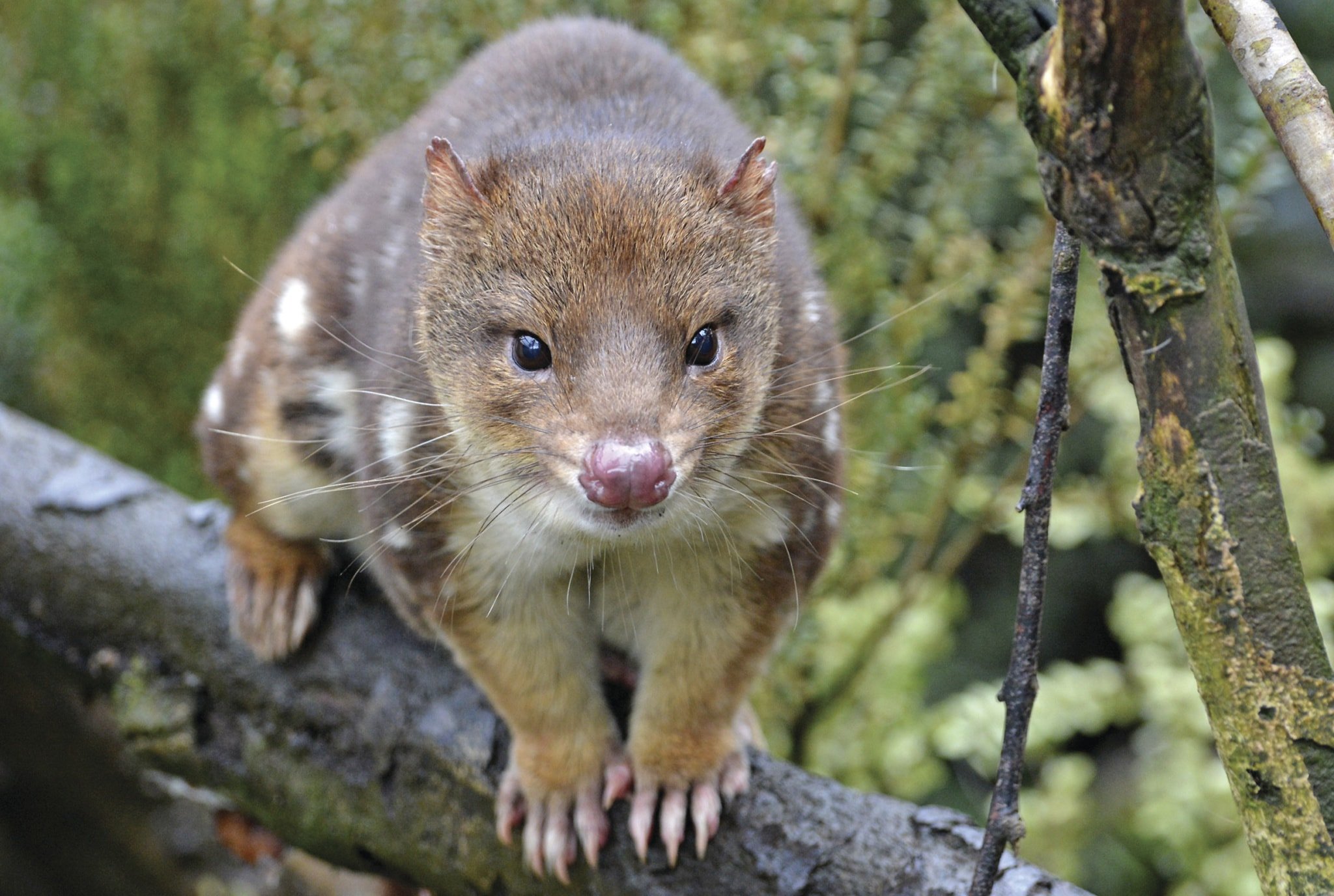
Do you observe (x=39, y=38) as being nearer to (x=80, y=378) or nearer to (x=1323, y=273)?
(x=80, y=378)

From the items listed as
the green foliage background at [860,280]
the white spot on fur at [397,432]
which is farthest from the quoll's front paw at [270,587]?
the green foliage background at [860,280]

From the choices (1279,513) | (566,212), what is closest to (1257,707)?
(1279,513)

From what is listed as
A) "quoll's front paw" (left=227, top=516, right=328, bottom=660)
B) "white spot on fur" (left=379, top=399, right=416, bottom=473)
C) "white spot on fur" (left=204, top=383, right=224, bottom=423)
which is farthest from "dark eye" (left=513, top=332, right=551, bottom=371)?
"white spot on fur" (left=204, top=383, right=224, bottom=423)

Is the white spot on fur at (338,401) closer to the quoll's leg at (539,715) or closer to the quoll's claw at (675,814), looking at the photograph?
the quoll's leg at (539,715)

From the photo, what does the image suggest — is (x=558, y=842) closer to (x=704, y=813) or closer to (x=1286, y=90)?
(x=704, y=813)

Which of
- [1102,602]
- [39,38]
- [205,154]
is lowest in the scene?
[1102,602]

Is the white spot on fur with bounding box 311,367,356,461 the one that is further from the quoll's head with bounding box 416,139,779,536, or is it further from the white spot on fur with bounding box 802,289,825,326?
the white spot on fur with bounding box 802,289,825,326
